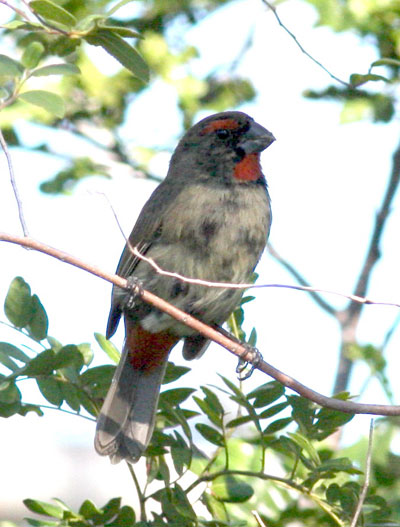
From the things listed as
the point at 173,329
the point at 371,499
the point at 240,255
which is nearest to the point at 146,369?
the point at 173,329

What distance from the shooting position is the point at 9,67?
10.0 feet

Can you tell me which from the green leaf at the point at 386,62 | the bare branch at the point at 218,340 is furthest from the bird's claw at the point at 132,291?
the green leaf at the point at 386,62

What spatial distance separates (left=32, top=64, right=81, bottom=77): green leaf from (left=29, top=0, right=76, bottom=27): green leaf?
15 centimetres

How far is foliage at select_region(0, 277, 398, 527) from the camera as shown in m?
2.93

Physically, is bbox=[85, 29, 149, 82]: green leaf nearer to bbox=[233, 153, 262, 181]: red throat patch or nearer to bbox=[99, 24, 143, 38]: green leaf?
bbox=[99, 24, 143, 38]: green leaf

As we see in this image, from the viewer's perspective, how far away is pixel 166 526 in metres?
2.88

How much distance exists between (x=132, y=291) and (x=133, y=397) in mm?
540

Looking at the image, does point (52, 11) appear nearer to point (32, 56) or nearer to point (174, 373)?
point (32, 56)

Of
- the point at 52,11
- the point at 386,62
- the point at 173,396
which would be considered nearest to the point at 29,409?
the point at 173,396

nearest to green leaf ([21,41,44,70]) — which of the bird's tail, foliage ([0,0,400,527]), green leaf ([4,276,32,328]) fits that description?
foliage ([0,0,400,527])

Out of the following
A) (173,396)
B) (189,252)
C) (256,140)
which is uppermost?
(256,140)

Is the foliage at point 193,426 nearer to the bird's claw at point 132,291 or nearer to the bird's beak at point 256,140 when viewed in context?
the bird's claw at point 132,291

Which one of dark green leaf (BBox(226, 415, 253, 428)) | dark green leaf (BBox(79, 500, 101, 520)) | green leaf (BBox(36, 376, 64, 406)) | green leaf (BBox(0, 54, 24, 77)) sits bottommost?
dark green leaf (BBox(79, 500, 101, 520))

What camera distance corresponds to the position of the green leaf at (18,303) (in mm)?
3180
